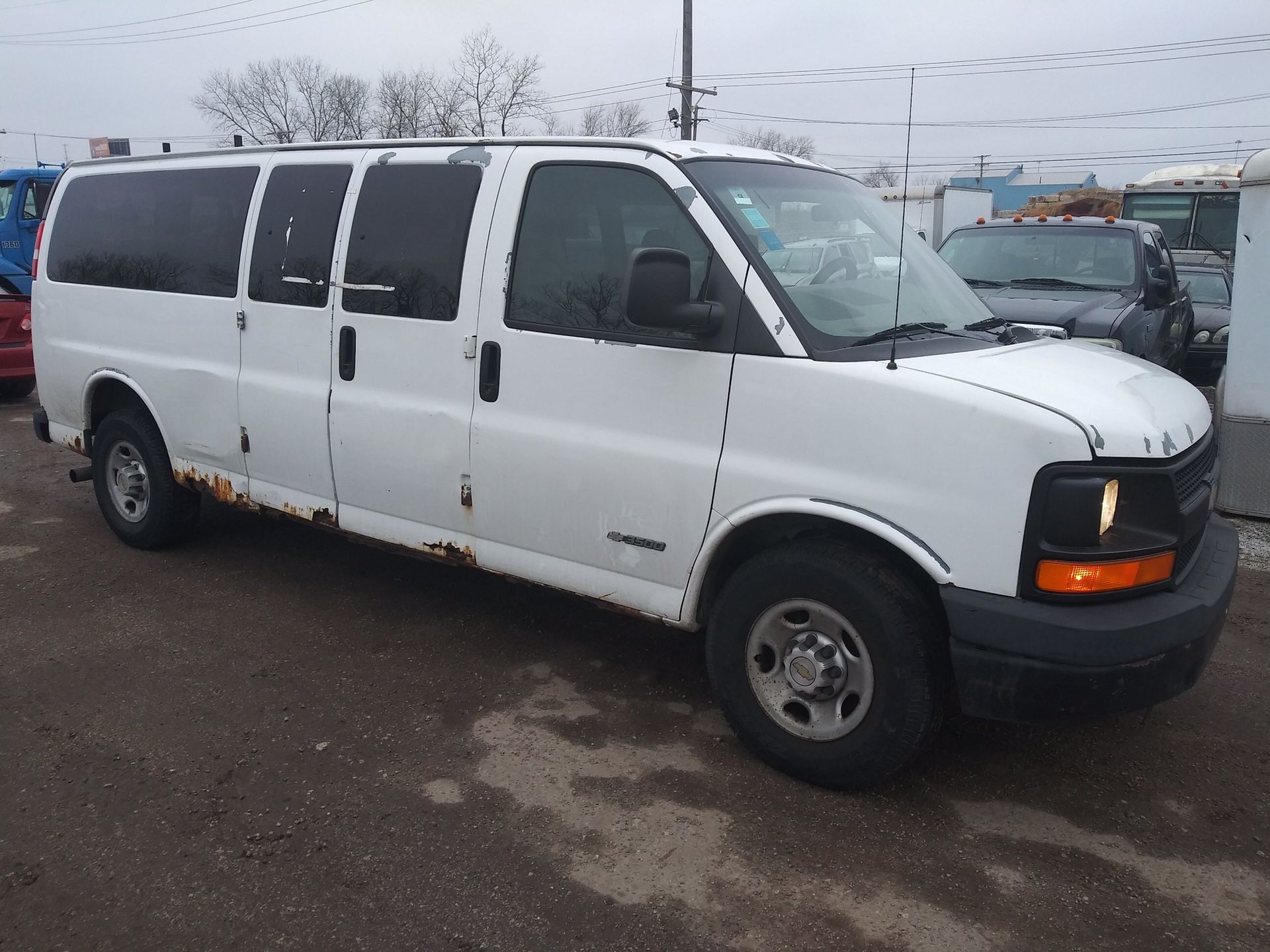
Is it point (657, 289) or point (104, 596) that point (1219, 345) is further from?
point (104, 596)

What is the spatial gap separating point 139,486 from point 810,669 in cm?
430

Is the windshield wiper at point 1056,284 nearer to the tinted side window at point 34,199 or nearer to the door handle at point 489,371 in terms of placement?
the door handle at point 489,371

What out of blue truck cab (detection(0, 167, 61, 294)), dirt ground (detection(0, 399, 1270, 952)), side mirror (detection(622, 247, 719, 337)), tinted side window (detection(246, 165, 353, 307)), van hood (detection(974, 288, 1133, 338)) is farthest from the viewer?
blue truck cab (detection(0, 167, 61, 294))

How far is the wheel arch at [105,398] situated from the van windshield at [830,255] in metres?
3.60

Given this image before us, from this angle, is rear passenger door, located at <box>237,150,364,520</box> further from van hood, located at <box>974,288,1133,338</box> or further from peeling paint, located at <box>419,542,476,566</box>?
van hood, located at <box>974,288,1133,338</box>

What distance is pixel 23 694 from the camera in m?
4.21

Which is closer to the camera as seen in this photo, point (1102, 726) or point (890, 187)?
point (1102, 726)

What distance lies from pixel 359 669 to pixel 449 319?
1579mm

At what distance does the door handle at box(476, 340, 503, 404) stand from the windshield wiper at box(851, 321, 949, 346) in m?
1.41

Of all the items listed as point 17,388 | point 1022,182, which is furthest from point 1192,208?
point 1022,182

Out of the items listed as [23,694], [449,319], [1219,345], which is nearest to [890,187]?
[1219,345]

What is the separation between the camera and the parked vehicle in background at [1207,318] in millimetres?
11648

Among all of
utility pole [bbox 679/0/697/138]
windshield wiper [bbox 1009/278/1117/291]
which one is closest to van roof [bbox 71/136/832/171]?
windshield wiper [bbox 1009/278/1117/291]

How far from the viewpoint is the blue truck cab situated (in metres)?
15.5
